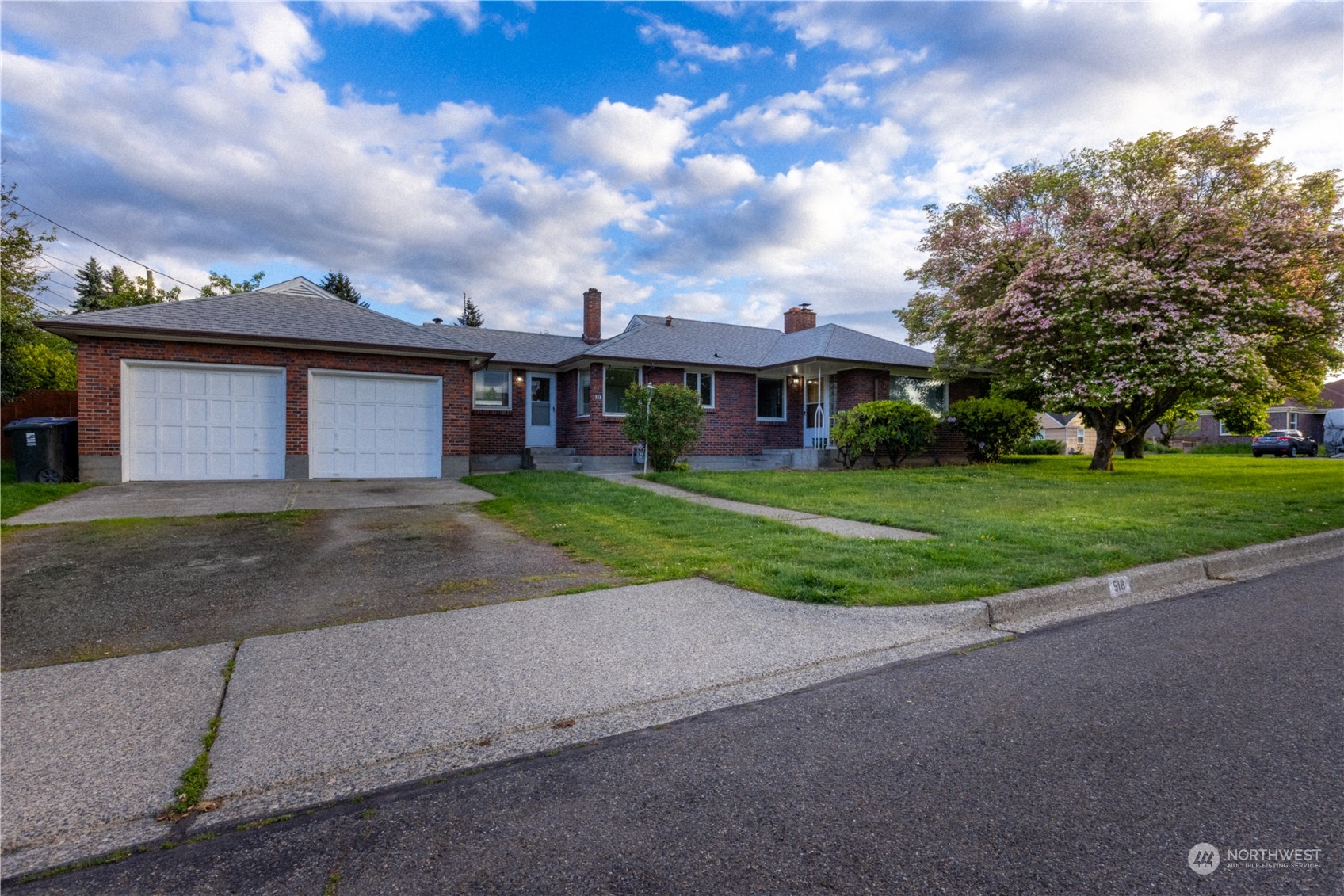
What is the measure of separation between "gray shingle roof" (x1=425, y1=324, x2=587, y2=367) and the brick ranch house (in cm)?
9

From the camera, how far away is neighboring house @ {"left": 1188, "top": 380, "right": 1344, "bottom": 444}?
1842 inches

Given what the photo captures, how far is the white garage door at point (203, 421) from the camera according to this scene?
42.0 feet

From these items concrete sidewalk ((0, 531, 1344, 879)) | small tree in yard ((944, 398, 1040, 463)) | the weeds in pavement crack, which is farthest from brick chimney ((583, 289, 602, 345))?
the weeds in pavement crack

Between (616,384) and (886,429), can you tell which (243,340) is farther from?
(886,429)

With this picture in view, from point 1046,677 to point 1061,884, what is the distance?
182 centimetres

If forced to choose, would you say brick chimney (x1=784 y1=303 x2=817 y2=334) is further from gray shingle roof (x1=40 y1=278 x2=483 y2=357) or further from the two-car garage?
the two-car garage

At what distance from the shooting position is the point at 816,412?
1961cm

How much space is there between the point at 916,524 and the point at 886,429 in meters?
9.26

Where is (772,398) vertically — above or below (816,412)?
above

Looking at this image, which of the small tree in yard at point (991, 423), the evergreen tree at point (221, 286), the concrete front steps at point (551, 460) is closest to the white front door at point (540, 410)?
the concrete front steps at point (551, 460)

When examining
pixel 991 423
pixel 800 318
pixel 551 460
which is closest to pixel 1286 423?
pixel 991 423

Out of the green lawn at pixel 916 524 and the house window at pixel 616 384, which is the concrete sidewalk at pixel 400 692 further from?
the house window at pixel 616 384

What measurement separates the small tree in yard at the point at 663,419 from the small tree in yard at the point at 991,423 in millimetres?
8425

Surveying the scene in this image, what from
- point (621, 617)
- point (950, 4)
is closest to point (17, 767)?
point (621, 617)
